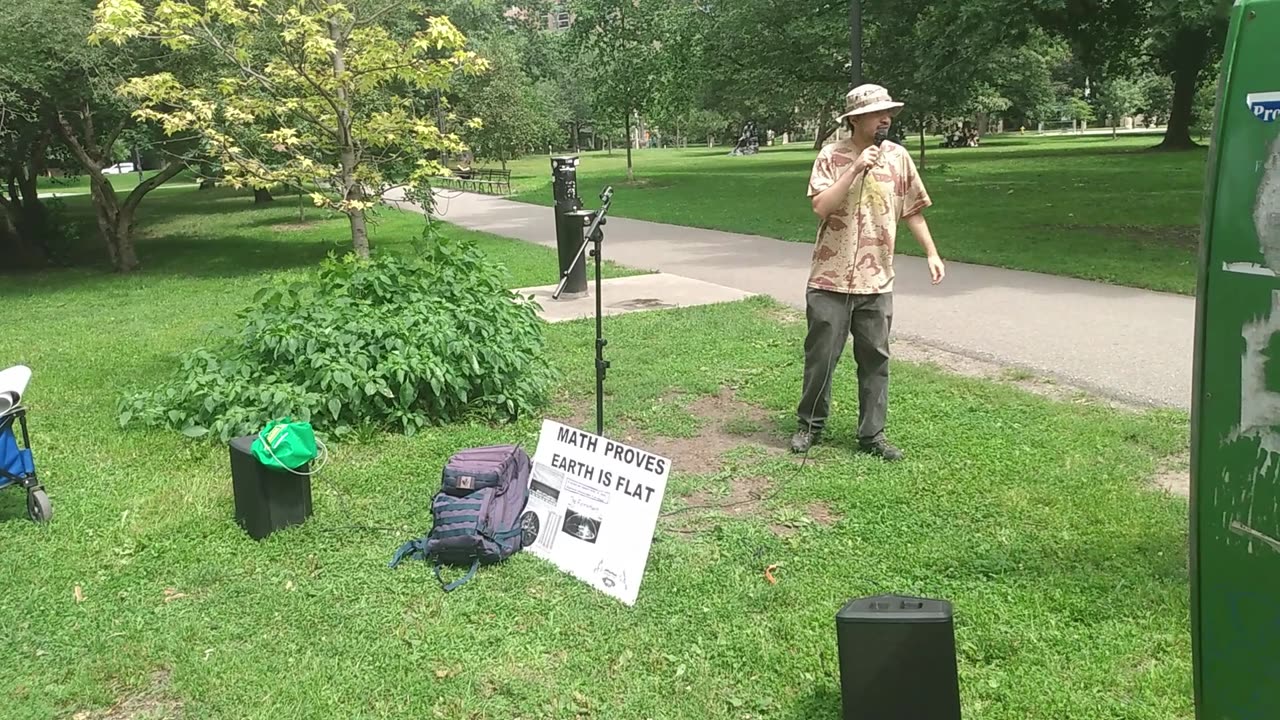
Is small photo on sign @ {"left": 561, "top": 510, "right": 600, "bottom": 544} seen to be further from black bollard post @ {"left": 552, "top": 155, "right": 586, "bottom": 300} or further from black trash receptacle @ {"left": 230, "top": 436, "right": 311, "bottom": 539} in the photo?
black bollard post @ {"left": 552, "top": 155, "right": 586, "bottom": 300}

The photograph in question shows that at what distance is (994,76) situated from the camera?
68.9ft

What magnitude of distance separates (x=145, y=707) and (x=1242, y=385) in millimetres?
3169

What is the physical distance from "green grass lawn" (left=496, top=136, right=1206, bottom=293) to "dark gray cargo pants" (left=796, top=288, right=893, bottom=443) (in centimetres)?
569

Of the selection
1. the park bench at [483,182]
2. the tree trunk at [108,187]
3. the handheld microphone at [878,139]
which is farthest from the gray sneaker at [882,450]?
the park bench at [483,182]

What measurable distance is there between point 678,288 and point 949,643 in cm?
826

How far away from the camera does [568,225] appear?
35.4 feet

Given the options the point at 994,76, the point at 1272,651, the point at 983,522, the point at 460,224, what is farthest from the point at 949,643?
the point at 994,76

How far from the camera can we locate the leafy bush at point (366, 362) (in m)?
5.52

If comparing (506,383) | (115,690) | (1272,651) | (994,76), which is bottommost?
(115,690)

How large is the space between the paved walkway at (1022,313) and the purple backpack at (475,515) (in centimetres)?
379

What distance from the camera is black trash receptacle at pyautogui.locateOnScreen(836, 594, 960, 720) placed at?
2.63 m

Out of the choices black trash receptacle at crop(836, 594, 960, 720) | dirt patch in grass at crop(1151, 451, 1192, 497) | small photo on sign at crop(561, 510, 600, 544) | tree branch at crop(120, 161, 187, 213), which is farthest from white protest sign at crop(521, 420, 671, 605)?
tree branch at crop(120, 161, 187, 213)

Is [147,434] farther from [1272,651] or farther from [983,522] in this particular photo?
[1272,651]

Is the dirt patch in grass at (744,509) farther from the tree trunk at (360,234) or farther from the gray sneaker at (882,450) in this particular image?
the tree trunk at (360,234)
